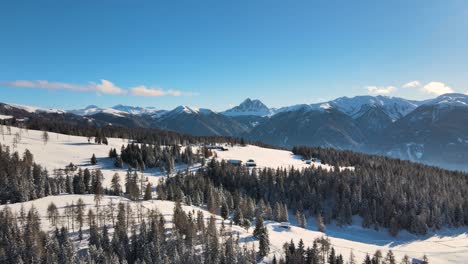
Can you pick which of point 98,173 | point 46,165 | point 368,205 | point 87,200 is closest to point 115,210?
point 87,200

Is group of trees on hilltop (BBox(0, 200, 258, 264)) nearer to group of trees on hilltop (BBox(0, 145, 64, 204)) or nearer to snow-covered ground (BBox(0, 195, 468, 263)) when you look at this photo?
snow-covered ground (BBox(0, 195, 468, 263))

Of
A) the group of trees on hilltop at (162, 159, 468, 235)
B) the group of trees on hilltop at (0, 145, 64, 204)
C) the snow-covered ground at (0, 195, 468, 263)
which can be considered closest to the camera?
the snow-covered ground at (0, 195, 468, 263)

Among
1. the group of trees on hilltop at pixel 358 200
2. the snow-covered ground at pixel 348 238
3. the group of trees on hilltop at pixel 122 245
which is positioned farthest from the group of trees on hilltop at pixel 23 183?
the group of trees on hilltop at pixel 358 200

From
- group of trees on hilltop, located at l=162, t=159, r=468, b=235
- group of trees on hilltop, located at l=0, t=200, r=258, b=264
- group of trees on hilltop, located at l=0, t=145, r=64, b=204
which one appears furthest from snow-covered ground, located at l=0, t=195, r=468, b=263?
group of trees on hilltop, located at l=0, t=145, r=64, b=204

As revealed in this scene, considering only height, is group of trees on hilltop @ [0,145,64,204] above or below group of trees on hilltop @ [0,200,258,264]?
above

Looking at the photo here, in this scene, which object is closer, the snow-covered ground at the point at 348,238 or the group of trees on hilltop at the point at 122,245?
the group of trees on hilltop at the point at 122,245

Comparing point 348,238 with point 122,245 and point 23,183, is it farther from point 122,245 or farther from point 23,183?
point 23,183

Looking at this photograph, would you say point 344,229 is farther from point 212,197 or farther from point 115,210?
point 115,210

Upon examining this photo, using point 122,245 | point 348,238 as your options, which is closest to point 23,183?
point 122,245

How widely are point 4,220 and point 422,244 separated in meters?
167

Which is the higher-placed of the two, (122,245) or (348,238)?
(122,245)

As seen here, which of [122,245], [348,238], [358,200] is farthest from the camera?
[358,200]

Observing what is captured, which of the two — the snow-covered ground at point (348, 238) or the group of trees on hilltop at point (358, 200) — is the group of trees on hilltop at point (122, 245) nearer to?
the snow-covered ground at point (348, 238)

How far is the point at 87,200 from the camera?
13550 cm
